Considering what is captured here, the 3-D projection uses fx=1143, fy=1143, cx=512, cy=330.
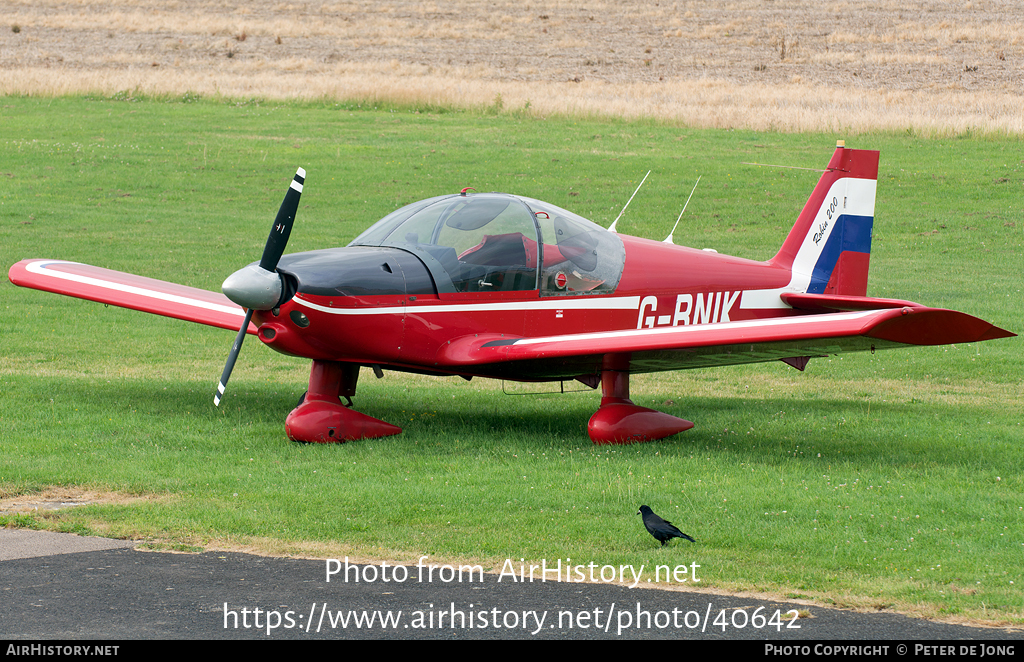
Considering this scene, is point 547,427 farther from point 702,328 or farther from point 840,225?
point 840,225

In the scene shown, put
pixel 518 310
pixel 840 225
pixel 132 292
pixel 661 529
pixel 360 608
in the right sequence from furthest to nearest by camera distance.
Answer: pixel 840 225, pixel 132 292, pixel 518 310, pixel 661 529, pixel 360 608

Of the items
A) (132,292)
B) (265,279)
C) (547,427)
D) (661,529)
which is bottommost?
(547,427)

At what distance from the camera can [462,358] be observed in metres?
11.3

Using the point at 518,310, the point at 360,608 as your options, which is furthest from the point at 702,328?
the point at 360,608

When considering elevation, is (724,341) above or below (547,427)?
above

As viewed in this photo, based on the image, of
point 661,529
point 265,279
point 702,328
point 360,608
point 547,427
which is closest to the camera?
point 360,608

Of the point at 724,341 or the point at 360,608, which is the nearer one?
the point at 360,608

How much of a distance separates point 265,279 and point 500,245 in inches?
100

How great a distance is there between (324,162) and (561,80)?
1744 centimetres

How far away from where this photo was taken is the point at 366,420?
11383mm

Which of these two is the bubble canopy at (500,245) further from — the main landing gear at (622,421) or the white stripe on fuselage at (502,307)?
the main landing gear at (622,421)

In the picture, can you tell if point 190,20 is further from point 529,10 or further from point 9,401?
point 9,401

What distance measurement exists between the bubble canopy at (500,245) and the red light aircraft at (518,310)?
0.05 ft

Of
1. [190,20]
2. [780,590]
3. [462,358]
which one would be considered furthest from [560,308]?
[190,20]
